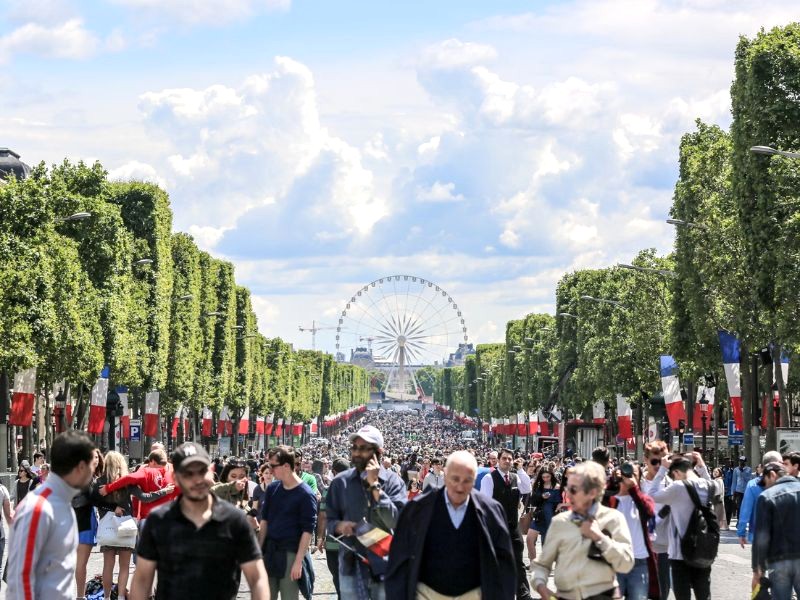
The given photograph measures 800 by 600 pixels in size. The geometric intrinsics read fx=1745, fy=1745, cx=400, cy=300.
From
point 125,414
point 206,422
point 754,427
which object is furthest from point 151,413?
point 754,427

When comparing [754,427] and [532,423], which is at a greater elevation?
[532,423]

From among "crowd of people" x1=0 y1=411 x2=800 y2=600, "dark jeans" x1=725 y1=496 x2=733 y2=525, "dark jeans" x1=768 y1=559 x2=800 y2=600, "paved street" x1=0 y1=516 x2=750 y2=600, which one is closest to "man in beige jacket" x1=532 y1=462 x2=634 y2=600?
"crowd of people" x1=0 y1=411 x2=800 y2=600

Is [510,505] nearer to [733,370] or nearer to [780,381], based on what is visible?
[733,370]

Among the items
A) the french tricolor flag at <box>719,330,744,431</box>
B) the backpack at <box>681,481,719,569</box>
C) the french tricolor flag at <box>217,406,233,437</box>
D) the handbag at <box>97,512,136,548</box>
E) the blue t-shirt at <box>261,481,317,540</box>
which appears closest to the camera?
the blue t-shirt at <box>261,481,317,540</box>

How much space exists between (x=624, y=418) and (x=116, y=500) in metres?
60.3

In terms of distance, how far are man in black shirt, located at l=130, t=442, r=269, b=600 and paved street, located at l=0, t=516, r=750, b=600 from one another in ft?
48.8

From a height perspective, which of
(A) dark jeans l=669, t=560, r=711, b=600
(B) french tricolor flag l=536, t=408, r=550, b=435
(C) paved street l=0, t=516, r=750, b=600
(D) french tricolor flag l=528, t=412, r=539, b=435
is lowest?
(C) paved street l=0, t=516, r=750, b=600

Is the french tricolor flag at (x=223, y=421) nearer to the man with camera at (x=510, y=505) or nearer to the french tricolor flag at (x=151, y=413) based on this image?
the french tricolor flag at (x=151, y=413)

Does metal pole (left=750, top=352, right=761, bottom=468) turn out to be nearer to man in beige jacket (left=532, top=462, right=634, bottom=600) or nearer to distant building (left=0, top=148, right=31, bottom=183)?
man in beige jacket (left=532, top=462, right=634, bottom=600)

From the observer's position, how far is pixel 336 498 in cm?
1442

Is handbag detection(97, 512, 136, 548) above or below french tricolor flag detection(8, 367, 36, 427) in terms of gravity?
below

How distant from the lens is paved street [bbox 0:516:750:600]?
2465cm

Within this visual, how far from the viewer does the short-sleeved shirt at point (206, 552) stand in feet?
31.2

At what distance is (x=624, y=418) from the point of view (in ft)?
254
